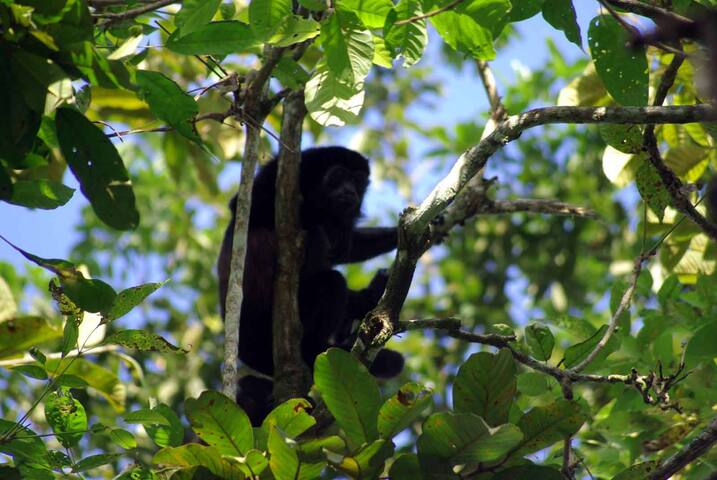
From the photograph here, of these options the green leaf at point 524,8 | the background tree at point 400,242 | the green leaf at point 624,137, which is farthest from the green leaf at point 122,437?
the green leaf at point 624,137

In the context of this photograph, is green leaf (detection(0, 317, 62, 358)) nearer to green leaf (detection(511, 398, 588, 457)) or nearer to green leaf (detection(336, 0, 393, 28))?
green leaf (detection(336, 0, 393, 28))

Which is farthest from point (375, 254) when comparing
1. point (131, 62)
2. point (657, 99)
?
point (131, 62)

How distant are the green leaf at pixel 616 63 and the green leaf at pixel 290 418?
6.55 ft

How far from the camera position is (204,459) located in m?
2.96

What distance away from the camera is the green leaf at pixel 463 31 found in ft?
11.1

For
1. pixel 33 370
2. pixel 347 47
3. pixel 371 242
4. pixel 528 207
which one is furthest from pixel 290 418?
pixel 371 242

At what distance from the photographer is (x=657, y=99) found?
3.93m

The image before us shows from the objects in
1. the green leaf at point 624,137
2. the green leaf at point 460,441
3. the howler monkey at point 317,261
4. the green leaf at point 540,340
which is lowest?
the green leaf at point 460,441

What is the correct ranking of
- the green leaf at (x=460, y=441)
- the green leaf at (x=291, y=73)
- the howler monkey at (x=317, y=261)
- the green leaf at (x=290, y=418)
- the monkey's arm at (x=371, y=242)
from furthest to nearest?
the monkey's arm at (x=371, y=242) → the howler monkey at (x=317, y=261) → the green leaf at (x=291, y=73) → the green leaf at (x=290, y=418) → the green leaf at (x=460, y=441)

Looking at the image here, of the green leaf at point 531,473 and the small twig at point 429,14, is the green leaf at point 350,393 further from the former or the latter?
the small twig at point 429,14

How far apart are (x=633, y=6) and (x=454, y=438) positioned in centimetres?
205

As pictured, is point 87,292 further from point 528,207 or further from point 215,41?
point 528,207

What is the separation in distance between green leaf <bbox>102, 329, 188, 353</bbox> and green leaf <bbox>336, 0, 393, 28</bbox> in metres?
1.56

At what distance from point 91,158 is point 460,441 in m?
1.64
